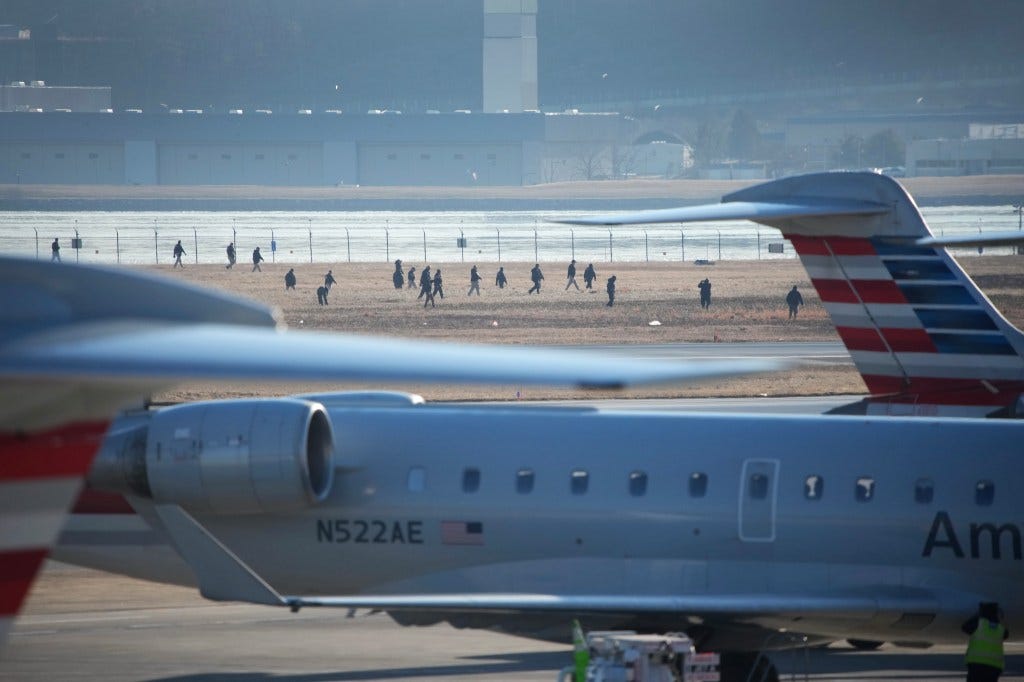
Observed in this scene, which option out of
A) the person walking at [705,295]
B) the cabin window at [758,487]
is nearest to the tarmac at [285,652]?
the cabin window at [758,487]

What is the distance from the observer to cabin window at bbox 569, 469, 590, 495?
1780 centimetres

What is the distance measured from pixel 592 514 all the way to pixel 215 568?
4.40m

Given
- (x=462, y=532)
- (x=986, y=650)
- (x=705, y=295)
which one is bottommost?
(x=986, y=650)

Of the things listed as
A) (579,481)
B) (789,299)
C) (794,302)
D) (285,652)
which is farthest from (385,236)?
(579,481)

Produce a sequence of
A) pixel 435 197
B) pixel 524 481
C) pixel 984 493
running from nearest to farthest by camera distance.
Result: pixel 984 493 → pixel 524 481 → pixel 435 197

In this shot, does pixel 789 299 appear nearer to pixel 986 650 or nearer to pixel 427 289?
pixel 427 289

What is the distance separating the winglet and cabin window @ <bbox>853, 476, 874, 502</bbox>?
21.3 feet

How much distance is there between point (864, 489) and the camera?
17.4 m

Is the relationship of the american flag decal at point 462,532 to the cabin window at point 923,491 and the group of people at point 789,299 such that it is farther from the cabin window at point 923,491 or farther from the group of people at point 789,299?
the group of people at point 789,299

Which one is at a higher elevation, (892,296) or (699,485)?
(892,296)

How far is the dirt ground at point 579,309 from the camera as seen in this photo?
46156 millimetres

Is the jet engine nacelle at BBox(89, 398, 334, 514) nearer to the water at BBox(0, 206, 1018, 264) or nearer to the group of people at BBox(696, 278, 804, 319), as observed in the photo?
the group of people at BBox(696, 278, 804, 319)

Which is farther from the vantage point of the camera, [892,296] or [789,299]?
[789,299]

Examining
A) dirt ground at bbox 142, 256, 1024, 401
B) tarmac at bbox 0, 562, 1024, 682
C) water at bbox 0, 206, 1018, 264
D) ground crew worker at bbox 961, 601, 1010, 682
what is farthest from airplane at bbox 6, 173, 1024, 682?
water at bbox 0, 206, 1018, 264
